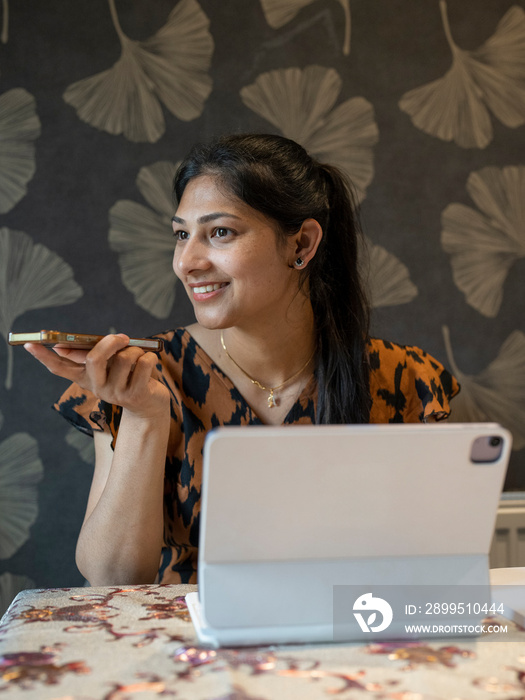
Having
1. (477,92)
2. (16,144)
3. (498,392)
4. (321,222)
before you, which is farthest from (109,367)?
(477,92)

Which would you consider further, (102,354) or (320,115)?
(320,115)

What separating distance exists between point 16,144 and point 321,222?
33.6 inches

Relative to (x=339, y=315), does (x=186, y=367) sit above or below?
below

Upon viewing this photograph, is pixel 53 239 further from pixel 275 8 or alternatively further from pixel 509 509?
pixel 509 509

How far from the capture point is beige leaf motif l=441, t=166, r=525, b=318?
190 cm

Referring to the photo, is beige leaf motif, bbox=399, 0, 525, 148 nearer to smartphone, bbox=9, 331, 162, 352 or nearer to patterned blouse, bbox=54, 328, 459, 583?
patterned blouse, bbox=54, 328, 459, 583

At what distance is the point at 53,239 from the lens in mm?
1751

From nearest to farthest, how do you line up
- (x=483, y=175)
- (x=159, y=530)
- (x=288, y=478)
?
1. (x=288, y=478)
2. (x=159, y=530)
3. (x=483, y=175)

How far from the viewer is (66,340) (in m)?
0.86

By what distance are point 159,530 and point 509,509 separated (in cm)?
106

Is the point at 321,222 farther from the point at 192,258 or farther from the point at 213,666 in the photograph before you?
the point at 213,666

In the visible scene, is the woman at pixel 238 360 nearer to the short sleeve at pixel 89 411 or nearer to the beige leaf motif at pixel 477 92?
the short sleeve at pixel 89 411

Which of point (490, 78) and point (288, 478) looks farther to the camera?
point (490, 78)

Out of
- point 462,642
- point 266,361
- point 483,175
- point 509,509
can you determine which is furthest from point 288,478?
point 483,175
